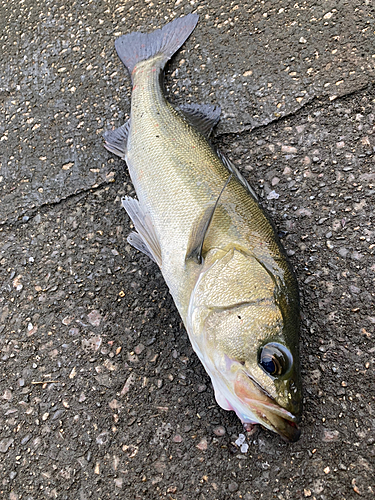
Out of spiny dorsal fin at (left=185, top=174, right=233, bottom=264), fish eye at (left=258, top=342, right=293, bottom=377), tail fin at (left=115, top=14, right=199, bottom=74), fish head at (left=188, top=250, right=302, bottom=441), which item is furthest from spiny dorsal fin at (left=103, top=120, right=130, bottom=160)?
fish eye at (left=258, top=342, right=293, bottom=377)

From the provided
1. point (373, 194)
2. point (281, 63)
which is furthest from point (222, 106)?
point (373, 194)

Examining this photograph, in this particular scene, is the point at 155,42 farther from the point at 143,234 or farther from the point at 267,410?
the point at 267,410

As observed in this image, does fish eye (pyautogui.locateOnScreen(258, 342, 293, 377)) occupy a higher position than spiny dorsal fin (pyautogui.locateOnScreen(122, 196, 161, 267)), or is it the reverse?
spiny dorsal fin (pyautogui.locateOnScreen(122, 196, 161, 267))

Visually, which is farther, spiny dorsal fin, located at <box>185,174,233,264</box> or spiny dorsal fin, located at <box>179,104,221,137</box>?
spiny dorsal fin, located at <box>179,104,221,137</box>

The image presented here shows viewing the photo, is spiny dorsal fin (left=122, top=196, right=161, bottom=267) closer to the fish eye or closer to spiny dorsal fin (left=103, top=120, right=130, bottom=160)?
spiny dorsal fin (left=103, top=120, right=130, bottom=160)

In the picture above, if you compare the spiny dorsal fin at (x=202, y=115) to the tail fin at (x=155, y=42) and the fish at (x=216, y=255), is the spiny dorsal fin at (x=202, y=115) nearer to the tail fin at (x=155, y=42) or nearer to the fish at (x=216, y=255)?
the fish at (x=216, y=255)

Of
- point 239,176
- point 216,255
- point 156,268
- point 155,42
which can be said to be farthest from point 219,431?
point 155,42

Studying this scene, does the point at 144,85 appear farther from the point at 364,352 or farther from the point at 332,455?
the point at 332,455
